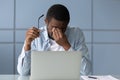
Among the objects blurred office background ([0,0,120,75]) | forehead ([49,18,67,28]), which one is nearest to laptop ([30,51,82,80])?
forehead ([49,18,67,28])

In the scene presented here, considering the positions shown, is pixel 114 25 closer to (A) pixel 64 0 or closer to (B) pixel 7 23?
(A) pixel 64 0

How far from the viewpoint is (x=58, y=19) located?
2.36 m

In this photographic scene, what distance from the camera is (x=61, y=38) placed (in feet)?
7.73

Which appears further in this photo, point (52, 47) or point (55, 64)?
point (52, 47)

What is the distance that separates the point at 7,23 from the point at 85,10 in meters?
0.93

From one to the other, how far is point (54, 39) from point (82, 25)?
3.76ft

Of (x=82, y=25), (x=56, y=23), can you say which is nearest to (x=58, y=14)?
(x=56, y=23)

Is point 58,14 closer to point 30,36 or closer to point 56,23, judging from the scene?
point 56,23

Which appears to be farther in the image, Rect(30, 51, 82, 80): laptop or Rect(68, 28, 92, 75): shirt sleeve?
Rect(68, 28, 92, 75): shirt sleeve

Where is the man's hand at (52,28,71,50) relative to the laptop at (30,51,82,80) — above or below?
above

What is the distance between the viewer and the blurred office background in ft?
11.5

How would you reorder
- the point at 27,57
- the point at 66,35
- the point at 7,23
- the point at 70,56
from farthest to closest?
the point at 7,23
the point at 66,35
the point at 27,57
the point at 70,56

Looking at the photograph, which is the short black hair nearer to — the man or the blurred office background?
the man

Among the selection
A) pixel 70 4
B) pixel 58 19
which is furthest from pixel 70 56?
pixel 70 4
